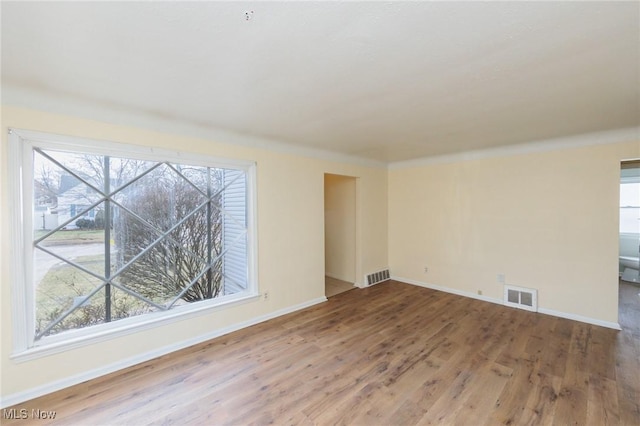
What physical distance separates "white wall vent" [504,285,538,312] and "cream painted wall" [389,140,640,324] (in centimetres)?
8

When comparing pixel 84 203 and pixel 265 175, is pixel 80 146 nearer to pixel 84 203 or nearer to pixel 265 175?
pixel 84 203

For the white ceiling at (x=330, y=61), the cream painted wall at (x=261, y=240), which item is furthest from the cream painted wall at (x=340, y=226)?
the white ceiling at (x=330, y=61)

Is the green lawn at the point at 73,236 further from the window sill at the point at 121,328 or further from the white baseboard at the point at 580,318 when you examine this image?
the white baseboard at the point at 580,318

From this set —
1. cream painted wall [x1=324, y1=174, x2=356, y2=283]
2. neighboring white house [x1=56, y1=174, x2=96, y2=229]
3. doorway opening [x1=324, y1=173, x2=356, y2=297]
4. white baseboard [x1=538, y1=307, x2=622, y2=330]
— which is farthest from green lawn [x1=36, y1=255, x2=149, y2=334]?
white baseboard [x1=538, y1=307, x2=622, y2=330]

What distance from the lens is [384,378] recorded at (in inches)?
84.8

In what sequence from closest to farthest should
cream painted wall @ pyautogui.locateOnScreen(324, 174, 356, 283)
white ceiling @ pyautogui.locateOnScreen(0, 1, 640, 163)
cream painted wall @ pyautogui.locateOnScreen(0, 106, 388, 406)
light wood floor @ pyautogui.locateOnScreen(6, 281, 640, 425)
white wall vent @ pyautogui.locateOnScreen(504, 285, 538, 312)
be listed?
white ceiling @ pyautogui.locateOnScreen(0, 1, 640, 163) → light wood floor @ pyautogui.locateOnScreen(6, 281, 640, 425) → cream painted wall @ pyautogui.locateOnScreen(0, 106, 388, 406) → white wall vent @ pyautogui.locateOnScreen(504, 285, 538, 312) → cream painted wall @ pyautogui.locateOnScreen(324, 174, 356, 283)

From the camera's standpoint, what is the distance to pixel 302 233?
375 centimetres

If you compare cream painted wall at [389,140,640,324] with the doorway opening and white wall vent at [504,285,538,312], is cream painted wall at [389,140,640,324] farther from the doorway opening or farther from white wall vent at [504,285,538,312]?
the doorway opening

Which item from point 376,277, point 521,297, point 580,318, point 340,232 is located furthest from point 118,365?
point 580,318

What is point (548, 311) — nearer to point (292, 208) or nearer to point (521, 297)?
point (521, 297)

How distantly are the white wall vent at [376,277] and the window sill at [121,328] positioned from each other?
2362 mm

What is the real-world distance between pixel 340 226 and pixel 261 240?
2.13 metres

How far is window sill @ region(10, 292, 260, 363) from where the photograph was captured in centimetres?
198

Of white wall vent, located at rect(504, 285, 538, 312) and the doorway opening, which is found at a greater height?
the doorway opening
